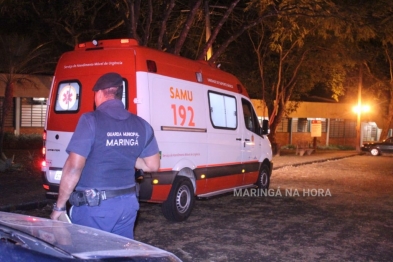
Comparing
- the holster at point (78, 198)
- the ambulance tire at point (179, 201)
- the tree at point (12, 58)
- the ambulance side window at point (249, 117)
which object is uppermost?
the tree at point (12, 58)

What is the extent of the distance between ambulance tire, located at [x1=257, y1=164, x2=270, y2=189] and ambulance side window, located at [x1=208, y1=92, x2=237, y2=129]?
82.5 inches

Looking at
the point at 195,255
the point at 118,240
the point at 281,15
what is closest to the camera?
the point at 118,240

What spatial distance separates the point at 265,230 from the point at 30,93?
16.4m

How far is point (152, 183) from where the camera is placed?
26.5 ft

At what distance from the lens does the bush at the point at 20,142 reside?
72.1 feet

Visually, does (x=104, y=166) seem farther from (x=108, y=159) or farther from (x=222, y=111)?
(x=222, y=111)

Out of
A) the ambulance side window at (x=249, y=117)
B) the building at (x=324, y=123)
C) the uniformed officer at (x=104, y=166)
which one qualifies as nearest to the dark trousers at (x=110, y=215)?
the uniformed officer at (x=104, y=166)

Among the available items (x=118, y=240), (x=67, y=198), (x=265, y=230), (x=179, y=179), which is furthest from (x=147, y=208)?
(x=118, y=240)

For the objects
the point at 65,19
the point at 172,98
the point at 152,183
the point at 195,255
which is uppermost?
the point at 65,19

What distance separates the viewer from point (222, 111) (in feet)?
33.4

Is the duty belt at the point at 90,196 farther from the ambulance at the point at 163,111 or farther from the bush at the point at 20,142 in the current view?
the bush at the point at 20,142

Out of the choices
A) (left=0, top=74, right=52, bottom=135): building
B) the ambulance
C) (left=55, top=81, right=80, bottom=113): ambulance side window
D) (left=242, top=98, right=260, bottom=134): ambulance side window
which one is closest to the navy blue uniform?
the ambulance

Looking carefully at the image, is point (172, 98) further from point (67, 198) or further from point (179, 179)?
point (67, 198)

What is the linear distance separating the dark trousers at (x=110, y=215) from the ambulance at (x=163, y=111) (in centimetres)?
354
